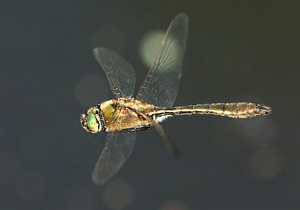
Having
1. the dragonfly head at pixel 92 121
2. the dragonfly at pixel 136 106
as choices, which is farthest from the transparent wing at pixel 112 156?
the dragonfly head at pixel 92 121

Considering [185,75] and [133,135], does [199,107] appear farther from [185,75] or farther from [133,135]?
[185,75]

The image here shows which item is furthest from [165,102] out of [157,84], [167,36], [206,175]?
[206,175]

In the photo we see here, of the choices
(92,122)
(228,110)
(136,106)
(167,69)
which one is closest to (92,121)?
(92,122)

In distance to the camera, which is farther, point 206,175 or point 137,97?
point 206,175

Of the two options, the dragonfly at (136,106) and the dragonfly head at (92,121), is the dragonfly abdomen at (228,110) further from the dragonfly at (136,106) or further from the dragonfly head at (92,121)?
the dragonfly head at (92,121)

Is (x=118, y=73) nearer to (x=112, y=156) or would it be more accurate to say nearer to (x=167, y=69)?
(x=167, y=69)

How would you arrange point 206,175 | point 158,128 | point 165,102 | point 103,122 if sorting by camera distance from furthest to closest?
point 206,175, point 165,102, point 103,122, point 158,128
